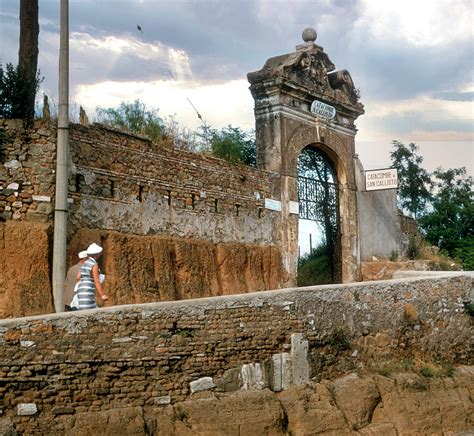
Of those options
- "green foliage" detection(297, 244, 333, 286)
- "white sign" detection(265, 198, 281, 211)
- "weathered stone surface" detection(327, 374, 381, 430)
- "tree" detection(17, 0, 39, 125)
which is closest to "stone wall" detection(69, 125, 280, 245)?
"white sign" detection(265, 198, 281, 211)

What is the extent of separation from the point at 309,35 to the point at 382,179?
13.9ft

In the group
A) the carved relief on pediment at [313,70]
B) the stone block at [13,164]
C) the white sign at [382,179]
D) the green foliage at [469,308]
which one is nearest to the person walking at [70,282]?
the stone block at [13,164]

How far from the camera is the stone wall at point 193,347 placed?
25.8ft

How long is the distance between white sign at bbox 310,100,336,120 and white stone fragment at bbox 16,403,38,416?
11.9m

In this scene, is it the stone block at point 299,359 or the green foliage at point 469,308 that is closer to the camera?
the stone block at point 299,359

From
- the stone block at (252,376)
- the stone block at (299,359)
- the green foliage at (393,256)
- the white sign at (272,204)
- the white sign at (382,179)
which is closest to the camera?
the stone block at (252,376)

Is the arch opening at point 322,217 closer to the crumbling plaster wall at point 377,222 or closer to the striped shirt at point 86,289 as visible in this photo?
the crumbling plaster wall at point 377,222

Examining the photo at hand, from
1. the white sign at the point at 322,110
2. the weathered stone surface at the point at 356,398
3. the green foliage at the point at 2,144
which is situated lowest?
Result: the weathered stone surface at the point at 356,398

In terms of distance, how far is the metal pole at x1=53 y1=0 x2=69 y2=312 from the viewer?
10.6m

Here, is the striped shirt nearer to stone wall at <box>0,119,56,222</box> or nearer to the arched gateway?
stone wall at <box>0,119,56,222</box>

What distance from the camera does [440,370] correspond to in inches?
448

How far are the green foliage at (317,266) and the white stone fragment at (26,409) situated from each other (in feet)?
36.9

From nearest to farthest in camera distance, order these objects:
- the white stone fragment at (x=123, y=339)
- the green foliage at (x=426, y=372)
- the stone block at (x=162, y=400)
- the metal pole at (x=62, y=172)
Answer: the white stone fragment at (x=123, y=339)
the stone block at (x=162, y=400)
the metal pole at (x=62, y=172)
the green foliage at (x=426, y=372)

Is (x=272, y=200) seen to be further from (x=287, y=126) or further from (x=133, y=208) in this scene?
(x=133, y=208)
